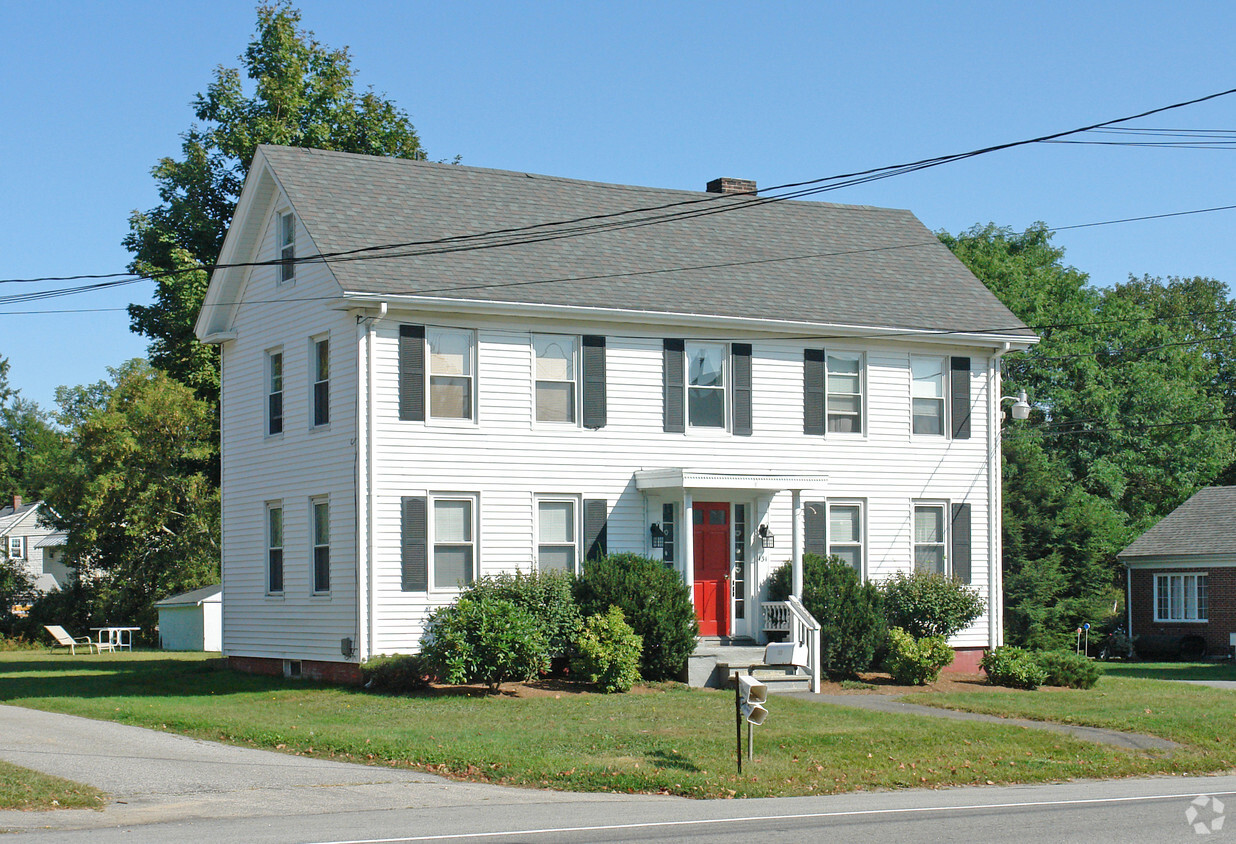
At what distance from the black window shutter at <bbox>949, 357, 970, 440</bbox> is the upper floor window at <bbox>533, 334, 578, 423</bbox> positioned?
25.7 ft

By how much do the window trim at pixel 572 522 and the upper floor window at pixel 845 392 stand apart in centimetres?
534

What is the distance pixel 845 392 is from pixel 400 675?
10068mm

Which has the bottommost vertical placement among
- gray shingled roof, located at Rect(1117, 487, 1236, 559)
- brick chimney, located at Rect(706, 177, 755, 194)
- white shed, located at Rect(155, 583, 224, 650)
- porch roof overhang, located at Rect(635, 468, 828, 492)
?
white shed, located at Rect(155, 583, 224, 650)

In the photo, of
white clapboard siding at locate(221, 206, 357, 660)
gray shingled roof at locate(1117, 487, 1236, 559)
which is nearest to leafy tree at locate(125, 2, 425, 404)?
white clapboard siding at locate(221, 206, 357, 660)

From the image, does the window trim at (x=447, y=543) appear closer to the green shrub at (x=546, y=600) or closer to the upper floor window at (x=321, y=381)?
the green shrub at (x=546, y=600)

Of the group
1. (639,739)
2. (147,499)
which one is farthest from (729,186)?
(147,499)

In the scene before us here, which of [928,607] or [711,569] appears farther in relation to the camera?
[928,607]

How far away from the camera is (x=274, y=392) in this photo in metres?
25.1

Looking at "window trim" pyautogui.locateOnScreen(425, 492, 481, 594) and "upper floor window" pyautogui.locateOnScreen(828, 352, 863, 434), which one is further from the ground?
"upper floor window" pyautogui.locateOnScreen(828, 352, 863, 434)

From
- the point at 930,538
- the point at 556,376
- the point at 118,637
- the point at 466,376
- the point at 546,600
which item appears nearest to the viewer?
the point at 546,600

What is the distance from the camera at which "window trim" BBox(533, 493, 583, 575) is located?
2322 cm

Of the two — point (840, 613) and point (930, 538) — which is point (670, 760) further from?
point (930, 538)

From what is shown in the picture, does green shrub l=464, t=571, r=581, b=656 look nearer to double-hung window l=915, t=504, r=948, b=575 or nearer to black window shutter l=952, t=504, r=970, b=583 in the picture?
double-hung window l=915, t=504, r=948, b=575
